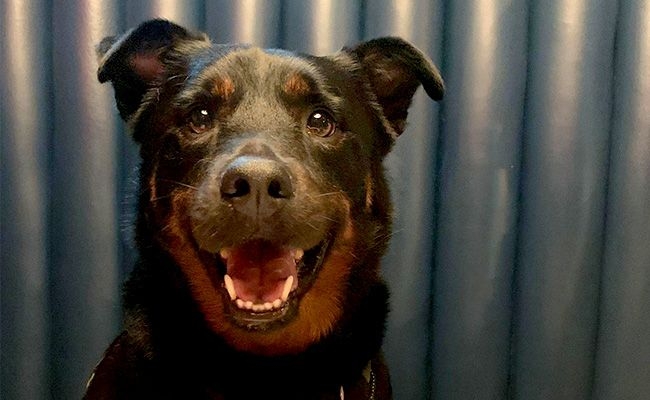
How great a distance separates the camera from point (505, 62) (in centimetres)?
183

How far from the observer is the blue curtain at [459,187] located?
1829 millimetres

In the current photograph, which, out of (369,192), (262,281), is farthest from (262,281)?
(369,192)

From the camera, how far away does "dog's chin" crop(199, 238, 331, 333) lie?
1282 millimetres

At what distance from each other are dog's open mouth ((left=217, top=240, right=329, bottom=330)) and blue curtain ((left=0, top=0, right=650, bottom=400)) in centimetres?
57

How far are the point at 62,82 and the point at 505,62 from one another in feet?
3.77

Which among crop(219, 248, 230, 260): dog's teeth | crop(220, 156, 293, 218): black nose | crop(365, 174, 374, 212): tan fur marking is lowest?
crop(219, 248, 230, 260): dog's teeth

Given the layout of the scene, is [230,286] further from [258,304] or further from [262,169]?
[262,169]

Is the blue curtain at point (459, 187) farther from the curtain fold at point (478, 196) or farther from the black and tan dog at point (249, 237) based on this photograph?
the black and tan dog at point (249, 237)

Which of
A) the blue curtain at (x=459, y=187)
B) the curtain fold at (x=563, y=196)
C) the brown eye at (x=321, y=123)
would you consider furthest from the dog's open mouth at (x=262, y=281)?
the curtain fold at (x=563, y=196)

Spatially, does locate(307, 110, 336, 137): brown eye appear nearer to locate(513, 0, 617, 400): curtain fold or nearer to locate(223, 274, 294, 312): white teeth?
locate(223, 274, 294, 312): white teeth

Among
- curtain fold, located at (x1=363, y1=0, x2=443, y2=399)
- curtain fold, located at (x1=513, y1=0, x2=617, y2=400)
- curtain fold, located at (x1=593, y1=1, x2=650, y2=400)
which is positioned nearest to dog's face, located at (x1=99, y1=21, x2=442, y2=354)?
curtain fold, located at (x1=363, y1=0, x2=443, y2=399)

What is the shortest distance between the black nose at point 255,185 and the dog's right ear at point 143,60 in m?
0.45

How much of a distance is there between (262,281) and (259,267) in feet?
0.09

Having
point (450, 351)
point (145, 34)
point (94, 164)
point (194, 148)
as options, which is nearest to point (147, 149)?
point (194, 148)
